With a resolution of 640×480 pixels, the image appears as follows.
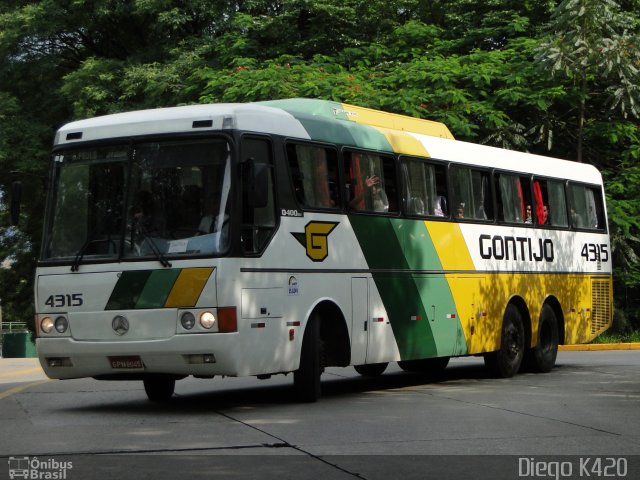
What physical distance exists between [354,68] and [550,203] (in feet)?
42.0

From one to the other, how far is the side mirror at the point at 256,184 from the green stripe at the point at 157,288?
1.03m

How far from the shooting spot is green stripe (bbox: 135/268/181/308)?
1268 centimetres

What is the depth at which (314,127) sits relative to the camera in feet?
47.7

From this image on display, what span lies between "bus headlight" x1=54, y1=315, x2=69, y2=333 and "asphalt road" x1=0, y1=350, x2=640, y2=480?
88 centimetres

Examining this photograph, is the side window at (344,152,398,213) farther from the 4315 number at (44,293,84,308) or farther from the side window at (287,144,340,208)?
the 4315 number at (44,293,84,308)

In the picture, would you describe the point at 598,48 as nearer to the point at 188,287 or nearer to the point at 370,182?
the point at 370,182

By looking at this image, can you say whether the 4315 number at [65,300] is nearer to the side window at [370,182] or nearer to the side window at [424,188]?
the side window at [370,182]

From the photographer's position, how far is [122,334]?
12.8m

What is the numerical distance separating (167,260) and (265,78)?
17863mm

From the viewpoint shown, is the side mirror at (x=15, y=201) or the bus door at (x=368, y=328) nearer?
the side mirror at (x=15, y=201)

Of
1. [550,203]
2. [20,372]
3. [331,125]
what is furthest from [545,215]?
[20,372]

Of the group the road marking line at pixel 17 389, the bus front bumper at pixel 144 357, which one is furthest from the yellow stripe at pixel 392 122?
the road marking line at pixel 17 389

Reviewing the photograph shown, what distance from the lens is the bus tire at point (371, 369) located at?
18609mm

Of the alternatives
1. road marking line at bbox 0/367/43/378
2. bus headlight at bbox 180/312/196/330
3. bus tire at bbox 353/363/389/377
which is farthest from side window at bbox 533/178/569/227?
road marking line at bbox 0/367/43/378
